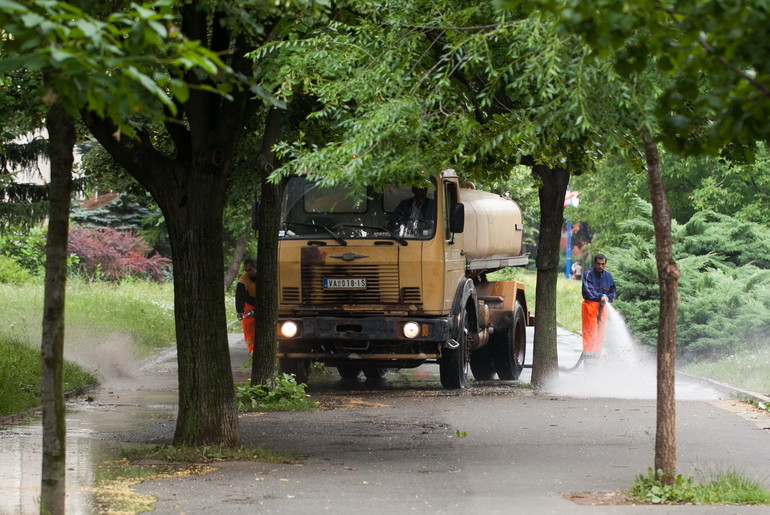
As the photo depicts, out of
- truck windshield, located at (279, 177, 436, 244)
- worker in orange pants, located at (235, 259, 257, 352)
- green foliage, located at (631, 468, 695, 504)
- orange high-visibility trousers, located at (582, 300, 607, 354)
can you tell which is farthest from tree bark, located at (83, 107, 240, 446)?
orange high-visibility trousers, located at (582, 300, 607, 354)

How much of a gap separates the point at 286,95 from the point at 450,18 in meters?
1.71

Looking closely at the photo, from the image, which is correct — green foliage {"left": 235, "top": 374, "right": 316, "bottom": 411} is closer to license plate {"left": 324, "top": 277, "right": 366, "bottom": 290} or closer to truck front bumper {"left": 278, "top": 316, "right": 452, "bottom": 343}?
truck front bumper {"left": 278, "top": 316, "right": 452, "bottom": 343}

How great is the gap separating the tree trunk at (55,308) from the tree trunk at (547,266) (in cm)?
1095

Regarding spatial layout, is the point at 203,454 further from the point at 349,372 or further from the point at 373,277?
the point at 349,372

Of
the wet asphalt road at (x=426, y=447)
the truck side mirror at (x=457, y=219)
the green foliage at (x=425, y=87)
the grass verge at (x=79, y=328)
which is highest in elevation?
the green foliage at (x=425, y=87)

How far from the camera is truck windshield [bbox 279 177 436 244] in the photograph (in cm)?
1673

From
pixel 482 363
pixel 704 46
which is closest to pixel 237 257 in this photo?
pixel 482 363

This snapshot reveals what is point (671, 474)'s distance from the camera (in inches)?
353

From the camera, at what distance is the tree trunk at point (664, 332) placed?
9.01 m

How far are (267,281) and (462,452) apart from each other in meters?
4.65

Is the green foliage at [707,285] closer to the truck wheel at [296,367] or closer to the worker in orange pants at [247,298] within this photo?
the truck wheel at [296,367]

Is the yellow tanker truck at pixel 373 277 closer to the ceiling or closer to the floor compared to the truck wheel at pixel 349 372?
closer to the ceiling

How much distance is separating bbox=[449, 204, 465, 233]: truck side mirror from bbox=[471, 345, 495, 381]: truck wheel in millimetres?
4333

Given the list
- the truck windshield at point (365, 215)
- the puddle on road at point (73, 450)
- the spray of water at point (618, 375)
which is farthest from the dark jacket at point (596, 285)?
the puddle on road at point (73, 450)
